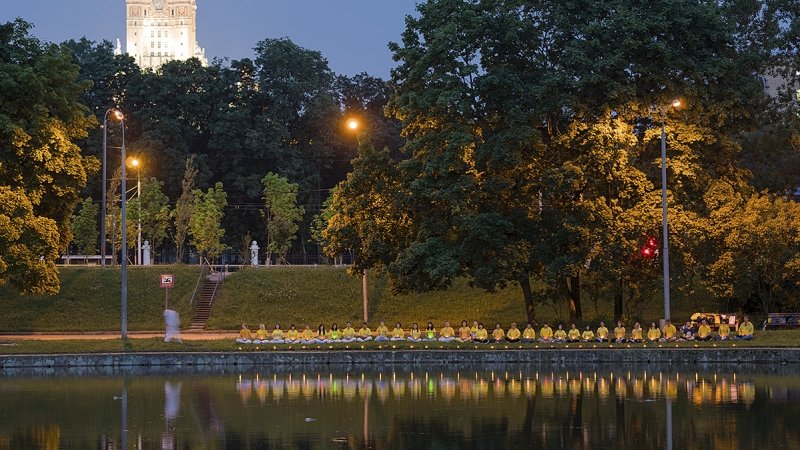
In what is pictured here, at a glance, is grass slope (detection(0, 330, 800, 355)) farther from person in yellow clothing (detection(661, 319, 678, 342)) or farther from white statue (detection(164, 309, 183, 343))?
person in yellow clothing (detection(661, 319, 678, 342))

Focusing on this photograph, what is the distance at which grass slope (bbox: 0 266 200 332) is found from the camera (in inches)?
2598

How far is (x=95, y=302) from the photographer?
227 ft

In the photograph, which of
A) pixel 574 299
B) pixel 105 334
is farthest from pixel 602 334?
pixel 105 334

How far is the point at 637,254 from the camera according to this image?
2136 inches

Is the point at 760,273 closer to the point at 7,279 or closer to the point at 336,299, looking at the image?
the point at 336,299

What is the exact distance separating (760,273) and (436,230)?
14.2 meters

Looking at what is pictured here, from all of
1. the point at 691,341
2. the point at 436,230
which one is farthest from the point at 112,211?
the point at 691,341

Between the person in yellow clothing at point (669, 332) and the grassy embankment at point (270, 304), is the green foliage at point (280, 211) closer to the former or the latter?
the grassy embankment at point (270, 304)

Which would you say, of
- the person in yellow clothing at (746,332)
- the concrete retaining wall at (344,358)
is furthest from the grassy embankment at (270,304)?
the concrete retaining wall at (344,358)

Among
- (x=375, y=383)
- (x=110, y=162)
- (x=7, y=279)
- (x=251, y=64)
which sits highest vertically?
(x=251, y=64)

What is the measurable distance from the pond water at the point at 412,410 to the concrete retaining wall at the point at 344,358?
2.93m

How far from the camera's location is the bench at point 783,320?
56.3m

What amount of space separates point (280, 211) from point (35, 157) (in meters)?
36.9

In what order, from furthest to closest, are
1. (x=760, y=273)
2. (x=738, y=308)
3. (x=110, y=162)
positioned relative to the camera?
(x=110, y=162)
(x=738, y=308)
(x=760, y=273)
